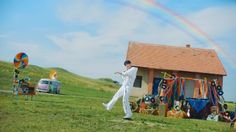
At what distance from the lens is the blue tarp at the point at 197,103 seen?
20.9 m

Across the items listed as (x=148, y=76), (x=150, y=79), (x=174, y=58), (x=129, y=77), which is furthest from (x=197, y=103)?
(x=174, y=58)

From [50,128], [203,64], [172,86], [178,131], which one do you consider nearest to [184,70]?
[203,64]

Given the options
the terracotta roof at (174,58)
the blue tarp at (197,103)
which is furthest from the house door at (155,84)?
the blue tarp at (197,103)

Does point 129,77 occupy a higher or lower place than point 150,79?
lower

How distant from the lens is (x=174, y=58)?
39344 mm

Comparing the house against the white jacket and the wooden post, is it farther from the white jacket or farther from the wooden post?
the white jacket

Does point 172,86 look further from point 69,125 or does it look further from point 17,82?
point 69,125

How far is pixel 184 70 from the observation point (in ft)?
123

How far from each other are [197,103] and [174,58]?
18.4m

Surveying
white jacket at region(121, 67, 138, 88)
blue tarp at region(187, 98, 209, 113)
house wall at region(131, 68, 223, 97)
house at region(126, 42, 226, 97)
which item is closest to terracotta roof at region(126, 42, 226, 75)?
house at region(126, 42, 226, 97)

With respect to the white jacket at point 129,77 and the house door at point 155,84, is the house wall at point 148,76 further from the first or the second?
the white jacket at point 129,77

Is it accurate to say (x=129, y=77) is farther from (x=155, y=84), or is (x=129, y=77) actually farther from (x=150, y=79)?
(x=155, y=84)

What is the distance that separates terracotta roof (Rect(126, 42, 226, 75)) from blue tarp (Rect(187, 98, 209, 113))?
1575cm

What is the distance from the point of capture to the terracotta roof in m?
37.5
